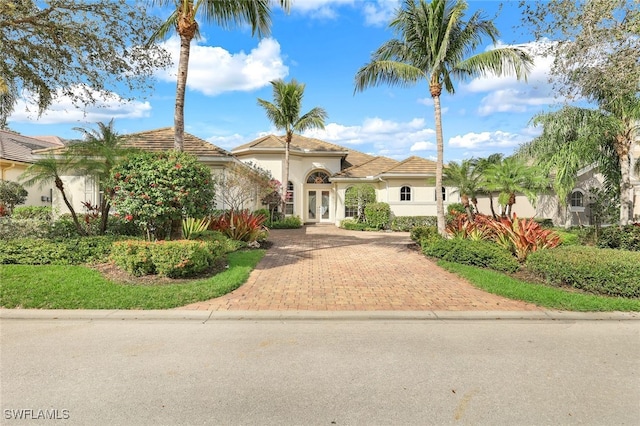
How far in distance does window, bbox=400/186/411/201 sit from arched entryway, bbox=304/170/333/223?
5731mm

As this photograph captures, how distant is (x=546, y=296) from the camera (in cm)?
679

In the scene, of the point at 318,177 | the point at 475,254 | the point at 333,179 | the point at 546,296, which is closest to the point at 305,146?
the point at 318,177

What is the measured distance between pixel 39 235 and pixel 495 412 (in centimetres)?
1148

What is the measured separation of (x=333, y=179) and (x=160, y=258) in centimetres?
1782

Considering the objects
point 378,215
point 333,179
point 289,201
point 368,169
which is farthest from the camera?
point 368,169

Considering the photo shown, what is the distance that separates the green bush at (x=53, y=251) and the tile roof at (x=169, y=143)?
7.62m

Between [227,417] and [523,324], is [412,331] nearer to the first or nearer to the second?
[523,324]

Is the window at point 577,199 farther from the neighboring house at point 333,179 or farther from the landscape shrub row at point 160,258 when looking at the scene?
the landscape shrub row at point 160,258

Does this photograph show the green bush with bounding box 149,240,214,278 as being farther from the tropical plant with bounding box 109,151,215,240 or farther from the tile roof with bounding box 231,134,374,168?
the tile roof with bounding box 231,134,374,168

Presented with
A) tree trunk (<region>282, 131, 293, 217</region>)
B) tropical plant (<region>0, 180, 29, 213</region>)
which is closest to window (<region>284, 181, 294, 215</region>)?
tree trunk (<region>282, 131, 293, 217</region>)

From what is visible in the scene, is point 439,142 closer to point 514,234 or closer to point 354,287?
point 514,234

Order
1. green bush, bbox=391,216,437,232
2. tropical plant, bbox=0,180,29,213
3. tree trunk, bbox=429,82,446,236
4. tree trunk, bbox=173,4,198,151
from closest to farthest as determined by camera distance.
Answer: tree trunk, bbox=173,4,198,151, tree trunk, bbox=429,82,446,236, tropical plant, bbox=0,180,29,213, green bush, bbox=391,216,437,232

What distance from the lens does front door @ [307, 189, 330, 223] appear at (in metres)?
26.6

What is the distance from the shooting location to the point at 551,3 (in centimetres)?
884
